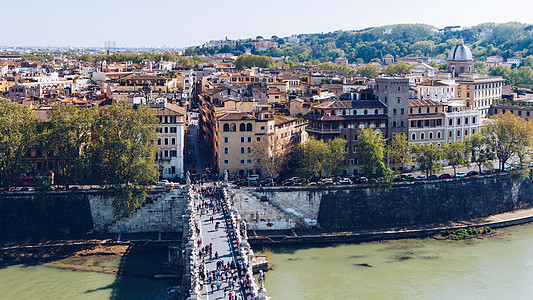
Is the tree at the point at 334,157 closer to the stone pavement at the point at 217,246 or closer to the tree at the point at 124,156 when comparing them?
the stone pavement at the point at 217,246

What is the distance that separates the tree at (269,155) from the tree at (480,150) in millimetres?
14617

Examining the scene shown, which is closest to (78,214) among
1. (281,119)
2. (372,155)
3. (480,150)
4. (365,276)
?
(281,119)

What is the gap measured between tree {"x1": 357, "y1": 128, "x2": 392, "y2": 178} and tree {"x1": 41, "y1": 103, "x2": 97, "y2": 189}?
19022 millimetres

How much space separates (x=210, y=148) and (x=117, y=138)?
613 inches

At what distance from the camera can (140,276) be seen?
134ft

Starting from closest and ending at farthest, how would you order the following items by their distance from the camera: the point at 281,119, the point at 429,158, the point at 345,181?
the point at 345,181 → the point at 429,158 → the point at 281,119

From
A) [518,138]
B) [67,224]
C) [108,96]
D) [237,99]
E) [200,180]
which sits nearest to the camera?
[67,224]

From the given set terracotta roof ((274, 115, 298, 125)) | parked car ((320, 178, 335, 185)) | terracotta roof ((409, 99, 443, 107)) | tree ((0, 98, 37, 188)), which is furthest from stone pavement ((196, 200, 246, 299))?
terracotta roof ((409, 99, 443, 107))

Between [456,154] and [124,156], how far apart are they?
2447 cm

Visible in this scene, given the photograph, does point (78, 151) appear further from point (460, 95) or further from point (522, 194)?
point (460, 95)

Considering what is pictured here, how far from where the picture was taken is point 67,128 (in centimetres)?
4850

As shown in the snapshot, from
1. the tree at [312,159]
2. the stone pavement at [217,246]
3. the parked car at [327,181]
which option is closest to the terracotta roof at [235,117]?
the tree at [312,159]

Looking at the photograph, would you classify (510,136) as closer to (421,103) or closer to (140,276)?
(421,103)

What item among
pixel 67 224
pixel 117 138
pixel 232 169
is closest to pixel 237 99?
pixel 232 169
